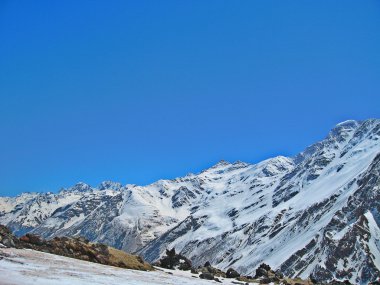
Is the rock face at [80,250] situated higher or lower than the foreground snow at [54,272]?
higher

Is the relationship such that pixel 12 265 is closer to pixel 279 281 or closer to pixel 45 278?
pixel 45 278

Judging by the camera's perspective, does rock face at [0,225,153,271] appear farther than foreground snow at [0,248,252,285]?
Yes

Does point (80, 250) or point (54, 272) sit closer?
point (54, 272)

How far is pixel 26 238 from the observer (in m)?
40.4

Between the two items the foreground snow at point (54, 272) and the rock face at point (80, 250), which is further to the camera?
the rock face at point (80, 250)

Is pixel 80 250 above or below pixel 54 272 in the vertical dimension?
above

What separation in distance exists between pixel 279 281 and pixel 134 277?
20.5 meters

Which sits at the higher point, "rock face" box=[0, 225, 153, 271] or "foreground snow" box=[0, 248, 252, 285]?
"rock face" box=[0, 225, 153, 271]

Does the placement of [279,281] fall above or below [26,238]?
below

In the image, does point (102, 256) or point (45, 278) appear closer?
point (45, 278)

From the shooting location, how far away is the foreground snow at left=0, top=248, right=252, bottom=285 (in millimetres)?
25922

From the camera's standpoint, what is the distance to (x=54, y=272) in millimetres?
29062

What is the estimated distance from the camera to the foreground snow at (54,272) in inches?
1021

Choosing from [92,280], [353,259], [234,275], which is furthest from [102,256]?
[353,259]
